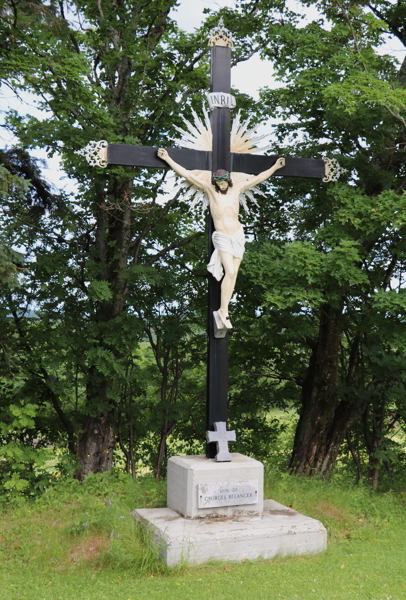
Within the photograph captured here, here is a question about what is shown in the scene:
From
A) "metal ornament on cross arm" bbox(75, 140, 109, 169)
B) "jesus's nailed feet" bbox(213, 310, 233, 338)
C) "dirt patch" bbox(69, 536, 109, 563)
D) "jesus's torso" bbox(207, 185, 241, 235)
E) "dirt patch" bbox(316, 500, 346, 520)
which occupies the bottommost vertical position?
"dirt patch" bbox(69, 536, 109, 563)

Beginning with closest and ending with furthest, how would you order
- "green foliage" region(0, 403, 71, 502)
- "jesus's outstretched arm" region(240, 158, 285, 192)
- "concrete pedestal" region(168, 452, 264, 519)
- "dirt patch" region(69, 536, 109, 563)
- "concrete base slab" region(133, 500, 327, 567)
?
1. "concrete base slab" region(133, 500, 327, 567)
2. "dirt patch" region(69, 536, 109, 563)
3. "concrete pedestal" region(168, 452, 264, 519)
4. "jesus's outstretched arm" region(240, 158, 285, 192)
5. "green foliage" region(0, 403, 71, 502)

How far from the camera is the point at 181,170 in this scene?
20.0ft

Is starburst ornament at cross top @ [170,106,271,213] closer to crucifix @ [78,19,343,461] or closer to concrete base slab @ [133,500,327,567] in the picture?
crucifix @ [78,19,343,461]

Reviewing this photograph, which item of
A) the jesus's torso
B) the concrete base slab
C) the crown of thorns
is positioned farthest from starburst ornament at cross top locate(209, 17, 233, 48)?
the concrete base slab

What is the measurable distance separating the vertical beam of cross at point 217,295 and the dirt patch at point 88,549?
4.37 feet

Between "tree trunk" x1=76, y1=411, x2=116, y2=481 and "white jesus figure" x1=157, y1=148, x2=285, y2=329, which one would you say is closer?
"white jesus figure" x1=157, y1=148, x2=285, y2=329

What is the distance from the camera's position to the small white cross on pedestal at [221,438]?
5961mm

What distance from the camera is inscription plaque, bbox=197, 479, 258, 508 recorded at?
5684 mm

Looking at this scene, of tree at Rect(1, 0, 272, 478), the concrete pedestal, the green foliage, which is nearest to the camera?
the concrete pedestal

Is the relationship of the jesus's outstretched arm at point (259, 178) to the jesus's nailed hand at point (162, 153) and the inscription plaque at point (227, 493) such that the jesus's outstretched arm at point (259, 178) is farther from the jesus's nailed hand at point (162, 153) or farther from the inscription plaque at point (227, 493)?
the inscription plaque at point (227, 493)

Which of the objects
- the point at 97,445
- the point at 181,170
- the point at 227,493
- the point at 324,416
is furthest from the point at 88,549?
the point at 324,416

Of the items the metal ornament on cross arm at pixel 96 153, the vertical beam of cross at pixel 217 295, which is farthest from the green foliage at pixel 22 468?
the metal ornament on cross arm at pixel 96 153

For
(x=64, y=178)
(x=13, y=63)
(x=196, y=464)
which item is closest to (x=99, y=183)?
(x=64, y=178)

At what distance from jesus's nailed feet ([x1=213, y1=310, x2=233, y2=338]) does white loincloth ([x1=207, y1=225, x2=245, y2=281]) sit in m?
0.37
